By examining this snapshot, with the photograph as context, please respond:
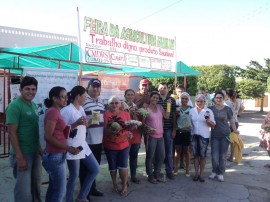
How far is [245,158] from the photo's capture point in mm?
7457

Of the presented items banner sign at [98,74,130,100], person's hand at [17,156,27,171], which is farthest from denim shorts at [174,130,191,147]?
person's hand at [17,156,27,171]

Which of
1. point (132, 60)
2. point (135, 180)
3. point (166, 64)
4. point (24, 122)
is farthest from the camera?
point (166, 64)

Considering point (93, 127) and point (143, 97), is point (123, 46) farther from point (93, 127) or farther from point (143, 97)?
point (93, 127)

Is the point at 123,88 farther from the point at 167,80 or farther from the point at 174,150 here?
the point at 167,80

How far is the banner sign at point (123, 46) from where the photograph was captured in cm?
523

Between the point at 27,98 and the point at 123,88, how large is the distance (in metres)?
2.86

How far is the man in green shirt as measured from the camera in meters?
3.08

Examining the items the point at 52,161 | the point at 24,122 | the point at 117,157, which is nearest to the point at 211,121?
the point at 117,157

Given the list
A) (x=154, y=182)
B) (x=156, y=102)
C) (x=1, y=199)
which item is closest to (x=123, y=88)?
(x=156, y=102)

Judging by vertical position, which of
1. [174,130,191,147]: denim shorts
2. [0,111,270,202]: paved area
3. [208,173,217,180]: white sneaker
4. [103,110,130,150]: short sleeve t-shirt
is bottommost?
[0,111,270,202]: paved area

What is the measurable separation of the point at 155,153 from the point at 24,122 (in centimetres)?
279

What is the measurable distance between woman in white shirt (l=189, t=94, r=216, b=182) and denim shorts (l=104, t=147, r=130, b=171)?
1.59m

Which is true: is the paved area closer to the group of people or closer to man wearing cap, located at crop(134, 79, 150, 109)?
the group of people

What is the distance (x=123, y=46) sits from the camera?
6109mm
